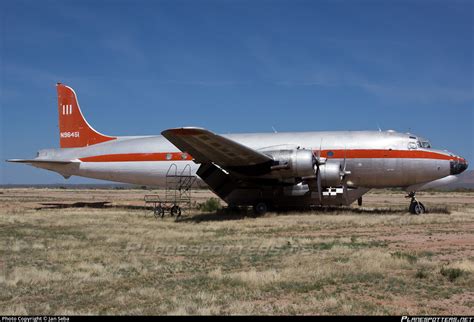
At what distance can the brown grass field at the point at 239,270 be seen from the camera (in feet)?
19.8

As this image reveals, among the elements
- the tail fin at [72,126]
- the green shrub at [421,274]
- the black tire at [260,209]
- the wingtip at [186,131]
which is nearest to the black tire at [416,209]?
the black tire at [260,209]

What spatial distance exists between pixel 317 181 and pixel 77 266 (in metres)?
11.6

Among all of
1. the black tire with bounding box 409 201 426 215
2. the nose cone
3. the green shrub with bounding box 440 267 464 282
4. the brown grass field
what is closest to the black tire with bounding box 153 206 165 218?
the brown grass field

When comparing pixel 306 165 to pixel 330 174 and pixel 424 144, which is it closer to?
pixel 330 174

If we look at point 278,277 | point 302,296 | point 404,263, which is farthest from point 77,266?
point 404,263

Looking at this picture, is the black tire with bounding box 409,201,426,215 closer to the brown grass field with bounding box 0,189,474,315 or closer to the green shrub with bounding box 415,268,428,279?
the brown grass field with bounding box 0,189,474,315

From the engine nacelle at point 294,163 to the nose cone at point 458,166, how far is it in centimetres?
591

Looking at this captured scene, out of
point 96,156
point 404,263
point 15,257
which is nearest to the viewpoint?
point 404,263

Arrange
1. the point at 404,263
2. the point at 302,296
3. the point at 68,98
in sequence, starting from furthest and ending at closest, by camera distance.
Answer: the point at 68,98 < the point at 404,263 < the point at 302,296

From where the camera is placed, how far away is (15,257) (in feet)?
32.1

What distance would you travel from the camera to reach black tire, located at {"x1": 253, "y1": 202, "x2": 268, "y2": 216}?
765 inches

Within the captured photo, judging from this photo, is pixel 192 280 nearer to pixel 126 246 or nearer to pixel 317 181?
pixel 126 246

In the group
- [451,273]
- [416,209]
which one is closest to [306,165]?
[416,209]

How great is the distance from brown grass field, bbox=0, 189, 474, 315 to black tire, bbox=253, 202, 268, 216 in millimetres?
4066
